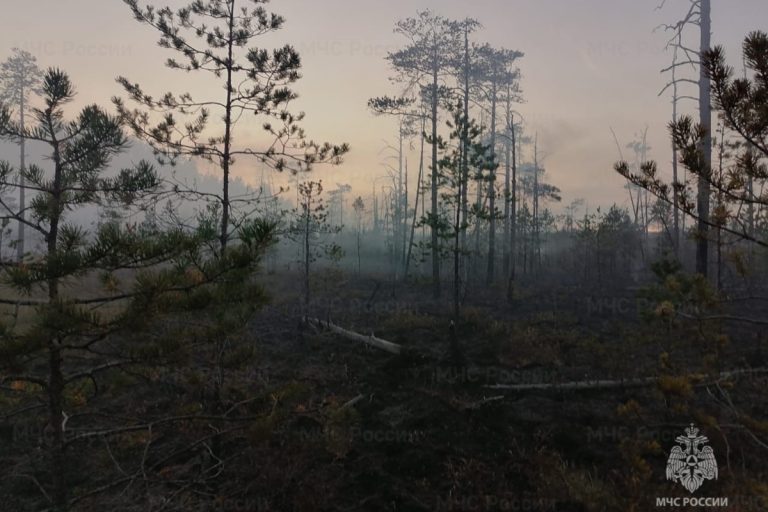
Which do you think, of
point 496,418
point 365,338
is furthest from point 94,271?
point 365,338

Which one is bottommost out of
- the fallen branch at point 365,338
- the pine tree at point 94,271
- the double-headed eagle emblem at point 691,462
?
the double-headed eagle emblem at point 691,462

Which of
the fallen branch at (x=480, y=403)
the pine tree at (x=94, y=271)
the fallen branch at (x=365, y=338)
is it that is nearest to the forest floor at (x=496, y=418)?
the fallen branch at (x=480, y=403)

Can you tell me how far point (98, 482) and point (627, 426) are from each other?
915 centimetres

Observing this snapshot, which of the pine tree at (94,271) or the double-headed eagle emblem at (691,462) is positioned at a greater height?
the pine tree at (94,271)

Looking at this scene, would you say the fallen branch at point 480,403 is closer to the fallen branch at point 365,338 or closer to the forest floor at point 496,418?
the forest floor at point 496,418

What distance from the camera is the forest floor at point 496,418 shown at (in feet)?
18.3

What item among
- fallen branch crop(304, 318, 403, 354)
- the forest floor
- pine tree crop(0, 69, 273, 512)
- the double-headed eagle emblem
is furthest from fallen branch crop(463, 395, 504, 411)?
pine tree crop(0, 69, 273, 512)

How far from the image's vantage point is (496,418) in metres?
7.94

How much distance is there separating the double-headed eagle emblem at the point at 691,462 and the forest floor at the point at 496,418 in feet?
0.48

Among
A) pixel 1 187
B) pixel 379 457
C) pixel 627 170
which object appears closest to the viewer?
pixel 1 187

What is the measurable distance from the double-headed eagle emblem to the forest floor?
0.15 meters

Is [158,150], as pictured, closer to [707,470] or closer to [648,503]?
[648,503]

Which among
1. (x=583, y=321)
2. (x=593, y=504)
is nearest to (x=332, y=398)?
(x=593, y=504)

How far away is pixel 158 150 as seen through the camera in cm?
727
